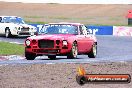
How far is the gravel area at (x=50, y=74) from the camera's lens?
10820mm

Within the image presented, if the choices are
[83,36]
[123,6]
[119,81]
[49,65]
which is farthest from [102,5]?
[119,81]

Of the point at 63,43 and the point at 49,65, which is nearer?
the point at 49,65

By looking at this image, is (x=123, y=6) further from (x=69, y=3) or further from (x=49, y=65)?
(x=49, y=65)

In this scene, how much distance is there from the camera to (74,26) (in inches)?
783

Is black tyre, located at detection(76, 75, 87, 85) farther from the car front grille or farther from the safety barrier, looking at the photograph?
the safety barrier

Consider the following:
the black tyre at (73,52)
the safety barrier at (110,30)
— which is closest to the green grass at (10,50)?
the black tyre at (73,52)

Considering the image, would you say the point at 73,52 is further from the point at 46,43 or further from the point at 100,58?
the point at 100,58

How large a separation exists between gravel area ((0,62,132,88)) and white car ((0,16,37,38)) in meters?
17.8

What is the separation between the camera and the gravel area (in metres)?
10.8

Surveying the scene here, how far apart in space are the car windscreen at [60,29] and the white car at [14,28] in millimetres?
13927

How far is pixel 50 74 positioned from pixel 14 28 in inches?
830

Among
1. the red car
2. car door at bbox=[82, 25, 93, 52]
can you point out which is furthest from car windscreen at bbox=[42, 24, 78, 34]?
car door at bbox=[82, 25, 93, 52]

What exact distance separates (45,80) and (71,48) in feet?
22.4

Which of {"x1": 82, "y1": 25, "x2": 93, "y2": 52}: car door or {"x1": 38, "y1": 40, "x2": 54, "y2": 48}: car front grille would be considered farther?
{"x1": 82, "y1": 25, "x2": 93, "y2": 52}: car door
